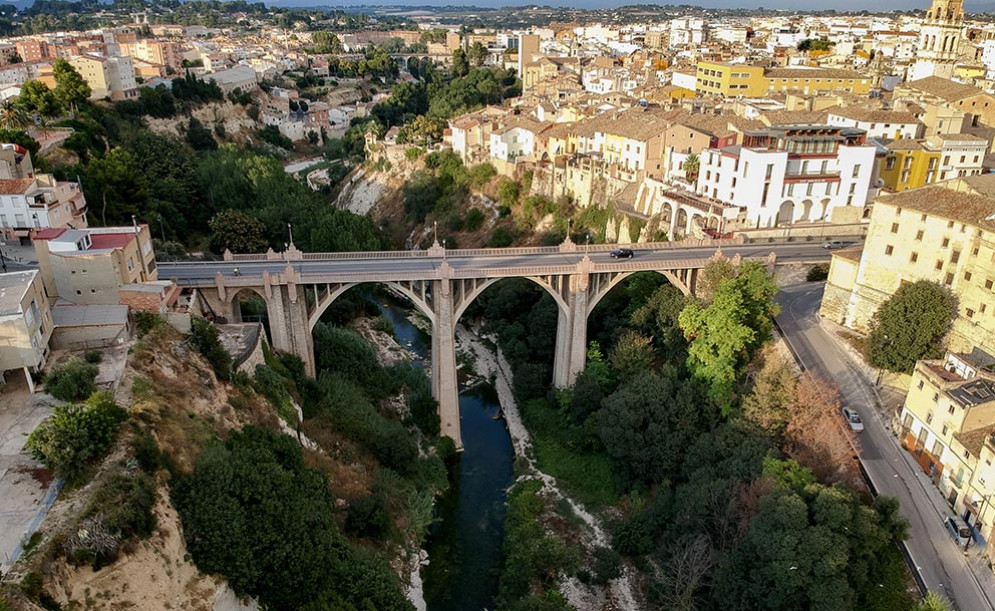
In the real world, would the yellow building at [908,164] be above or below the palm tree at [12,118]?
below

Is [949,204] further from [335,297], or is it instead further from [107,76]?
[107,76]

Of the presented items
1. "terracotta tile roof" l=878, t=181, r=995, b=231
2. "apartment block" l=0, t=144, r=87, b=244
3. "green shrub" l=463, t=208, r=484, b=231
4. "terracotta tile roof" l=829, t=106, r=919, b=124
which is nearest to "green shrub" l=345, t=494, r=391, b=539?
"apartment block" l=0, t=144, r=87, b=244

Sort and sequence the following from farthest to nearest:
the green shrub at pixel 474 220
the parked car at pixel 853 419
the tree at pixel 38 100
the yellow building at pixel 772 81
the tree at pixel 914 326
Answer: the yellow building at pixel 772 81 → the green shrub at pixel 474 220 → the tree at pixel 38 100 → the tree at pixel 914 326 → the parked car at pixel 853 419

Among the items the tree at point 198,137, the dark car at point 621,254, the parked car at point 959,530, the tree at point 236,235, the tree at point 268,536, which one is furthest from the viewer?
the tree at point 198,137

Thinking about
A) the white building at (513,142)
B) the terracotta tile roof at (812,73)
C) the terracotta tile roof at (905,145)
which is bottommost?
the white building at (513,142)

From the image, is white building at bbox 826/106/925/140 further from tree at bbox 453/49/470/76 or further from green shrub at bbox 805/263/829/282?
tree at bbox 453/49/470/76

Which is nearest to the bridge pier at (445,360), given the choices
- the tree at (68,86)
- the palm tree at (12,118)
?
the palm tree at (12,118)

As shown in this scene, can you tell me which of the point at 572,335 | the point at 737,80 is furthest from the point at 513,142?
the point at 572,335

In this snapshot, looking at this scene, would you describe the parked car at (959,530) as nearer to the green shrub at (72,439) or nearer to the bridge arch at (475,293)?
the bridge arch at (475,293)
